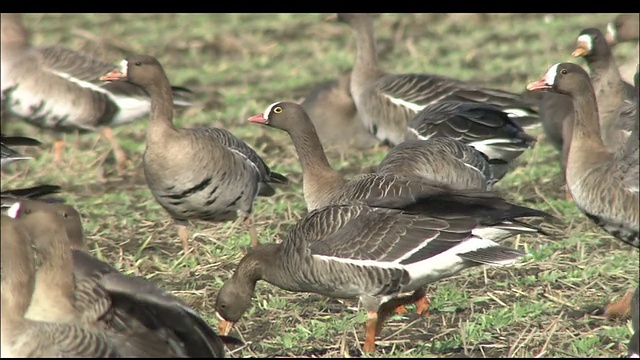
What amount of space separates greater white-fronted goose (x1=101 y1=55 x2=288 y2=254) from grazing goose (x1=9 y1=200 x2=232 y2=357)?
232 cm

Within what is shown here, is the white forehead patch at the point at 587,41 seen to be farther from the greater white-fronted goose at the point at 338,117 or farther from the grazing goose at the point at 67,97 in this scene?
the grazing goose at the point at 67,97

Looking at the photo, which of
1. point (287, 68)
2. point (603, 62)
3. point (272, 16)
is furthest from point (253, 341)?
point (272, 16)

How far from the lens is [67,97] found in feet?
36.0

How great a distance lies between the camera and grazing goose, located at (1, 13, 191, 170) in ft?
36.0

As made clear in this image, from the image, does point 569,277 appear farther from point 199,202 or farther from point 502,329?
point 199,202

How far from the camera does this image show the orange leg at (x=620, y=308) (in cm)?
666

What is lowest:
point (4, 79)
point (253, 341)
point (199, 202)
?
point (253, 341)

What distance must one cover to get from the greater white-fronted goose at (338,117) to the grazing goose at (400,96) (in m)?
0.64

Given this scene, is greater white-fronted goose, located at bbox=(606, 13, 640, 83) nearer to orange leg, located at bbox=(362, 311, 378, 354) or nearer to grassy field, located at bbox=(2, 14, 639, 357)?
grassy field, located at bbox=(2, 14, 639, 357)

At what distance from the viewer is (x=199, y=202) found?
26.8 ft

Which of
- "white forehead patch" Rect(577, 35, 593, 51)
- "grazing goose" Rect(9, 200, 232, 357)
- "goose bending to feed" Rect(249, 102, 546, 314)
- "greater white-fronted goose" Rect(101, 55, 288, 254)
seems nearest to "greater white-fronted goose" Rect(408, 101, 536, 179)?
"goose bending to feed" Rect(249, 102, 546, 314)

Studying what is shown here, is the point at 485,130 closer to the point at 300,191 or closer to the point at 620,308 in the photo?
the point at 300,191
